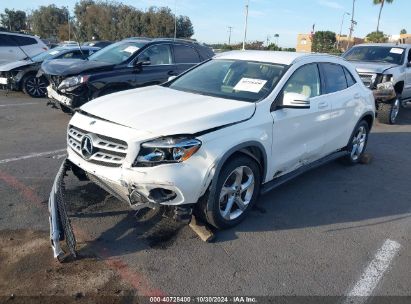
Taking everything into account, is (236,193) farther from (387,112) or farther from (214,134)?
(387,112)

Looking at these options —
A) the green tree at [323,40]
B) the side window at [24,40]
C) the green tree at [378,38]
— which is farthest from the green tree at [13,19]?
the side window at [24,40]

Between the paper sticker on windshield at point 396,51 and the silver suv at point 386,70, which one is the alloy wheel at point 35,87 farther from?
the paper sticker on windshield at point 396,51

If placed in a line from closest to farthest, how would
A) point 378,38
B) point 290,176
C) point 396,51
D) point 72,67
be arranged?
point 290,176 < point 72,67 < point 396,51 < point 378,38

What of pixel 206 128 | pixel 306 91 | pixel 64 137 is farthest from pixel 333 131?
pixel 64 137

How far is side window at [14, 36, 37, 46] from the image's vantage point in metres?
13.7

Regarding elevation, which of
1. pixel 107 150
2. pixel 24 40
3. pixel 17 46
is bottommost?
pixel 107 150

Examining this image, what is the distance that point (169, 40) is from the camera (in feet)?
29.2

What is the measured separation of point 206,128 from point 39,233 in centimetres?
186

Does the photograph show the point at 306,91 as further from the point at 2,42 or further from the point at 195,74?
the point at 2,42

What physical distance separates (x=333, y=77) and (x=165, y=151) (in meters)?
3.06

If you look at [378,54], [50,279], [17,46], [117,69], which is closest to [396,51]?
[378,54]

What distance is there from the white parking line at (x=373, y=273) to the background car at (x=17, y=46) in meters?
12.9

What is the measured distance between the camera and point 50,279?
9.91ft

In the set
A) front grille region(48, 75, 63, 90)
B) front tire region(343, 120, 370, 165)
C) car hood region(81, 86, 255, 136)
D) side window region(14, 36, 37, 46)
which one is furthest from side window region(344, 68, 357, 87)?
side window region(14, 36, 37, 46)
